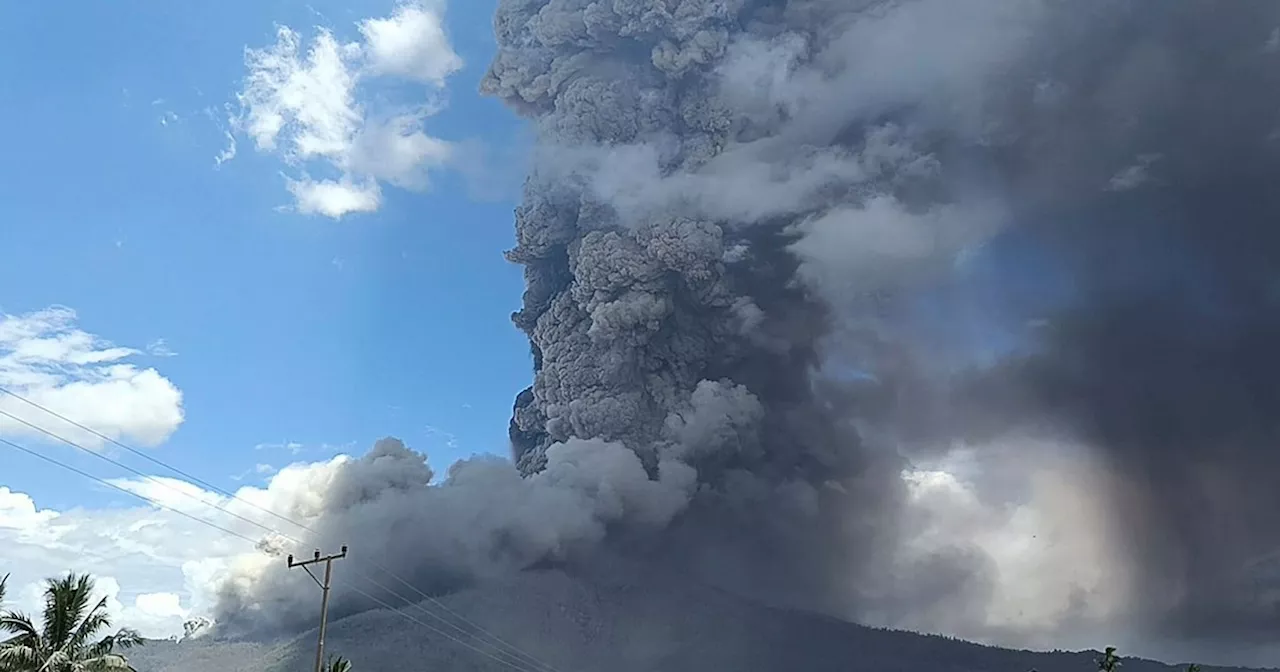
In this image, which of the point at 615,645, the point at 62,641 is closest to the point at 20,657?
the point at 62,641

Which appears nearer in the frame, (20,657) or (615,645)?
(20,657)

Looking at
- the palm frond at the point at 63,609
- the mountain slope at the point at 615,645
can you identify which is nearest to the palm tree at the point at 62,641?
the palm frond at the point at 63,609

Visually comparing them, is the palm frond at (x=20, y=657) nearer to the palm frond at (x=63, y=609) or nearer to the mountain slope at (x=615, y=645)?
the palm frond at (x=63, y=609)

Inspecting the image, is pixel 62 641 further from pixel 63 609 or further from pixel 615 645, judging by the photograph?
pixel 615 645

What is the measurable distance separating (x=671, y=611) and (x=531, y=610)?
22569 millimetres

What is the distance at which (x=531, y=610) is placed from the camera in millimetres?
162250

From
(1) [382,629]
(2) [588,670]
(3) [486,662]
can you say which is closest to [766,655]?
(2) [588,670]

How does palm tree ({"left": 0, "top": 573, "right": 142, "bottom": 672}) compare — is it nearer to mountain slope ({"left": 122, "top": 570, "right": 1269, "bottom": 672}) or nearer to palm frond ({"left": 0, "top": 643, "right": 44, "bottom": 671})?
palm frond ({"left": 0, "top": 643, "right": 44, "bottom": 671})

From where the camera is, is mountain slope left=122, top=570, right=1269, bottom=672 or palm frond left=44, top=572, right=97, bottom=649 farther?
mountain slope left=122, top=570, right=1269, bottom=672

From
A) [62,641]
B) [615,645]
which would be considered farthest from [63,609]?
[615,645]

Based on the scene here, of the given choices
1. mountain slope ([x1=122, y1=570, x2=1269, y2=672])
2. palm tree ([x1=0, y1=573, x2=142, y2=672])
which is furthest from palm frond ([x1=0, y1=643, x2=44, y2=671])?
mountain slope ([x1=122, y1=570, x2=1269, y2=672])

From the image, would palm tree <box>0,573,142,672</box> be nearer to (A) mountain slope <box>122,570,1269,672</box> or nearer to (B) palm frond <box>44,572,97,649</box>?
(B) palm frond <box>44,572,97,649</box>

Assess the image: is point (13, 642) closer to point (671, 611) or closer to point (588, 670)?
point (588, 670)

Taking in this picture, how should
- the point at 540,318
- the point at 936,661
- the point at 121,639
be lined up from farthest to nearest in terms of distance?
the point at 936,661, the point at 540,318, the point at 121,639
